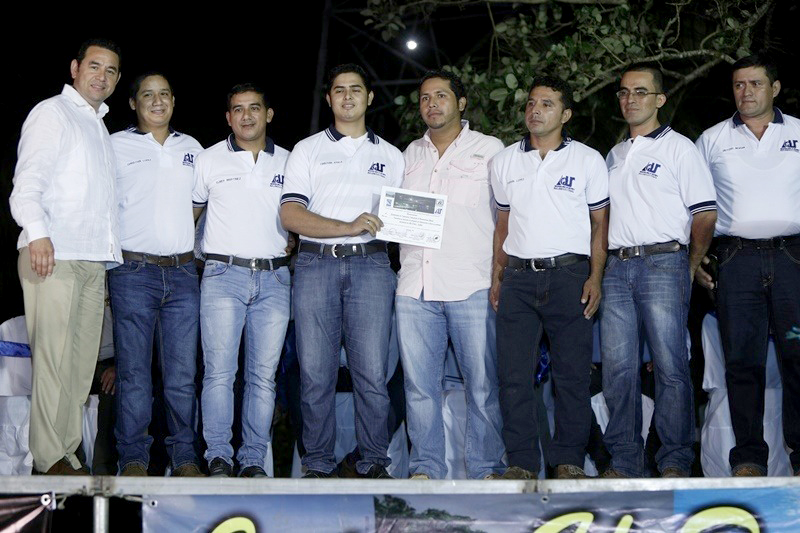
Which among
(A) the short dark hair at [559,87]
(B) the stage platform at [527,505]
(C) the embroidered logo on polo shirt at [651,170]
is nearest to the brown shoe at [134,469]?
(B) the stage platform at [527,505]

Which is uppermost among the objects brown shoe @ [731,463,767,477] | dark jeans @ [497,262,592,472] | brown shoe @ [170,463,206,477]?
dark jeans @ [497,262,592,472]

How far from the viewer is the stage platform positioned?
3898 mm

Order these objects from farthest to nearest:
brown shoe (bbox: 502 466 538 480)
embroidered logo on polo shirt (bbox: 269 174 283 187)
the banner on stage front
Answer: embroidered logo on polo shirt (bbox: 269 174 283 187) → brown shoe (bbox: 502 466 538 480) → the banner on stage front

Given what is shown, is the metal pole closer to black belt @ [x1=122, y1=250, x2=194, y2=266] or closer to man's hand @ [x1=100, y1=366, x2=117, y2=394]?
black belt @ [x1=122, y1=250, x2=194, y2=266]

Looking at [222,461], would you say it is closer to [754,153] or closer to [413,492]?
[413,492]

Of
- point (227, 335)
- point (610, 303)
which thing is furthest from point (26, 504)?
point (610, 303)

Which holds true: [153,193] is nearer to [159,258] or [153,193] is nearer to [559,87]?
[159,258]

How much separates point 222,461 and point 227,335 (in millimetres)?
571

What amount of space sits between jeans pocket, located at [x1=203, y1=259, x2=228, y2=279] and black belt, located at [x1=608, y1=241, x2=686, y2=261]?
6.05ft

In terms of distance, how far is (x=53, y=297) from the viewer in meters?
4.46

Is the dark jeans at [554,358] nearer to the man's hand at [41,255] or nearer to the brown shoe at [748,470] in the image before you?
the brown shoe at [748,470]

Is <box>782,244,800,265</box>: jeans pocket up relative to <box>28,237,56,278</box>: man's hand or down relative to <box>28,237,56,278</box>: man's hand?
up

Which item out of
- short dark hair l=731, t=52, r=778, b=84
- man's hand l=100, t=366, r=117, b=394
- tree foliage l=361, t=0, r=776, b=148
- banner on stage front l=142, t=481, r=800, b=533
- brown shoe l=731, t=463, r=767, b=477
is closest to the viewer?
banner on stage front l=142, t=481, r=800, b=533

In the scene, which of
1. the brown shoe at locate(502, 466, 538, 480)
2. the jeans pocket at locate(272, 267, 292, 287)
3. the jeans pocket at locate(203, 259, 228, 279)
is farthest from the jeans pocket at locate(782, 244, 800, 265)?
the jeans pocket at locate(203, 259, 228, 279)
